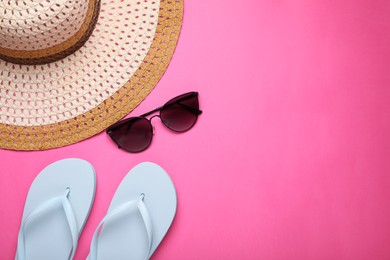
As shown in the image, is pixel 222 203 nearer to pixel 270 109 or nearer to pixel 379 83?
pixel 270 109

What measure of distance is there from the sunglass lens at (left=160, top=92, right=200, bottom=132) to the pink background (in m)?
0.03

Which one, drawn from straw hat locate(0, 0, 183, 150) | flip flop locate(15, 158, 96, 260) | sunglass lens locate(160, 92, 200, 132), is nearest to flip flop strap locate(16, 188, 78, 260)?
flip flop locate(15, 158, 96, 260)

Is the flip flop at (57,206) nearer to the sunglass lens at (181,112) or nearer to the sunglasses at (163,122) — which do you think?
the sunglasses at (163,122)

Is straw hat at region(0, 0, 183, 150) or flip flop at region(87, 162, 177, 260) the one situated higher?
straw hat at region(0, 0, 183, 150)

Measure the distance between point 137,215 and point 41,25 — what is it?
523 millimetres

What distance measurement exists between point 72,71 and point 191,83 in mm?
316

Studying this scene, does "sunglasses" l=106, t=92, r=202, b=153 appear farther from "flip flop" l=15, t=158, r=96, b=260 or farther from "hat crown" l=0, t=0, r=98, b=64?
"hat crown" l=0, t=0, r=98, b=64

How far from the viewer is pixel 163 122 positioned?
100 centimetres

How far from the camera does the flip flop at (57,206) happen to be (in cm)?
100

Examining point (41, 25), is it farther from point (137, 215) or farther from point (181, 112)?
point (137, 215)

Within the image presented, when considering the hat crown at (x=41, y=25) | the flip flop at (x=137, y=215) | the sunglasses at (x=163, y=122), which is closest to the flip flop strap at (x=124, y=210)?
the flip flop at (x=137, y=215)

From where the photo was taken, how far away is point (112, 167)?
103 centimetres

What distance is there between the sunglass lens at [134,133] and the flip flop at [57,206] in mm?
113

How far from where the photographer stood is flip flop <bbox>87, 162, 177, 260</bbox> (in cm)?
98
